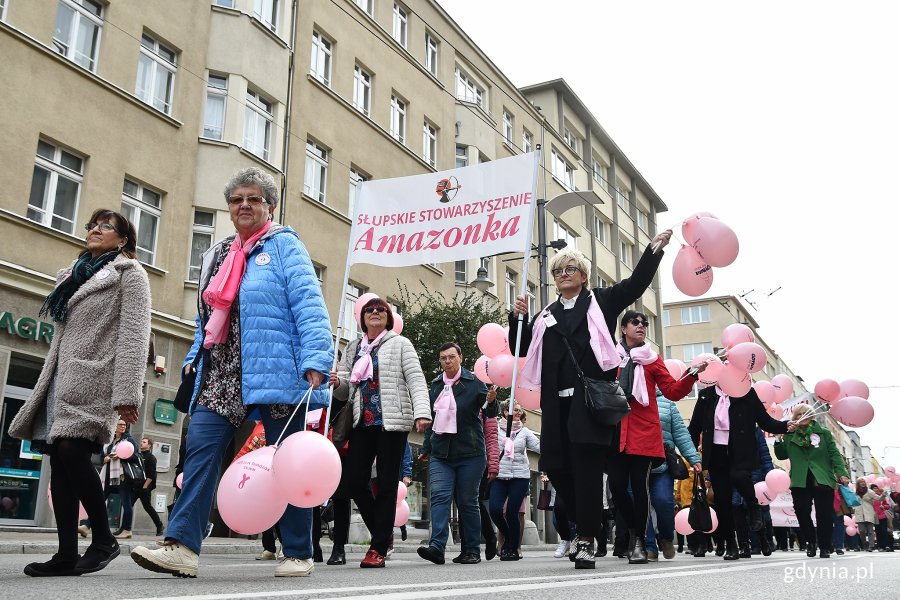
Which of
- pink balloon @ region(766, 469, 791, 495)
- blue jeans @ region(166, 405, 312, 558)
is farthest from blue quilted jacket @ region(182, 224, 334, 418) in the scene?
pink balloon @ region(766, 469, 791, 495)

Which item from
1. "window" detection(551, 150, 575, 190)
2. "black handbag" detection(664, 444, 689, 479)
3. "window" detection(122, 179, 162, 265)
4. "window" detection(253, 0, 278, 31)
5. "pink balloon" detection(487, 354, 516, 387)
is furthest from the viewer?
"window" detection(551, 150, 575, 190)

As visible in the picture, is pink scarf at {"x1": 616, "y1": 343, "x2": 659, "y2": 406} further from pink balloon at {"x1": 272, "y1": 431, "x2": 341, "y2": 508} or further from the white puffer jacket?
pink balloon at {"x1": 272, "y1": 431, "x2": 341, "y2": 508}

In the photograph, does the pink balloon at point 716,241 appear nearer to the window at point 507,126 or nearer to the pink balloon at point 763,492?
the pink balloon at point 763,492

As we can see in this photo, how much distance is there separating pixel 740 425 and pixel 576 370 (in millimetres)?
4391

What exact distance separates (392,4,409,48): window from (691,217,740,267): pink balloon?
2227cm

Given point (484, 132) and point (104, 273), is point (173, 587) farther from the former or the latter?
point (484, 132)

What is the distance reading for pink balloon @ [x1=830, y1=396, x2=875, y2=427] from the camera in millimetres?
11602

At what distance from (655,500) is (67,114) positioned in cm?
1198

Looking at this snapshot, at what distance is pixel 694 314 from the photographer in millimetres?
73250

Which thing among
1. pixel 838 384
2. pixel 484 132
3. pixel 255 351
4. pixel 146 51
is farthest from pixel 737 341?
pixel 484 132

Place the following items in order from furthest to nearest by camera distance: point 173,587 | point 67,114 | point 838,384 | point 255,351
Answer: point 67,114 < point 838,384 < point 255,351 < point 173,587

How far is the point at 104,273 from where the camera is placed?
4898mm

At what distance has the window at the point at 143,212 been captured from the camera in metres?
17.2

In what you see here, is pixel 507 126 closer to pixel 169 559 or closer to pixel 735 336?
pixel 735 336
